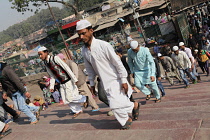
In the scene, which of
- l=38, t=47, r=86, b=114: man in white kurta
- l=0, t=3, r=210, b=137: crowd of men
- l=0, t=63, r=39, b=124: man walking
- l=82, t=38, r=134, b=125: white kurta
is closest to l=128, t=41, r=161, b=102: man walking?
l=0, t=3, r=210, b=137: crowd of men

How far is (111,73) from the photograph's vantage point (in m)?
3.36

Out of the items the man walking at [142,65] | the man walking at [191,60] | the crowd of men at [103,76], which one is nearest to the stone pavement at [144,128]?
the crowd of men at [103,76]

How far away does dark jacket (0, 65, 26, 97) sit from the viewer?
4961 mm

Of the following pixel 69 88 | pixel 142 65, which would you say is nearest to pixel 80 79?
pixel 69 88

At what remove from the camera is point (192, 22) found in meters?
16.2

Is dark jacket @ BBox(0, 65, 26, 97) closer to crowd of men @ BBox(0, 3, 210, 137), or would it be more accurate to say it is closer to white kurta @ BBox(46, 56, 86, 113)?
crowd of men @ BBox(0, 3, 210, 137)

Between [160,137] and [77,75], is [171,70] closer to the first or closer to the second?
[77,75]

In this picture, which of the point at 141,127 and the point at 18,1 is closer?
the point at 141,127

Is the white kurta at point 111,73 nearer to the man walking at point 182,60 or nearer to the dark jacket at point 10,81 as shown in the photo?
the dark jacket at point 10,81

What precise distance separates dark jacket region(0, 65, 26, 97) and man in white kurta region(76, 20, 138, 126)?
2.26 metres

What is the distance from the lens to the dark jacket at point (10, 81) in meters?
4.96

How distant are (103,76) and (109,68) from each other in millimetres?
147

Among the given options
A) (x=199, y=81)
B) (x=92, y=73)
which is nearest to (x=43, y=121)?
(x=92, y=73)

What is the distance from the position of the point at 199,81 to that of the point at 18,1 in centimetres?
2804
